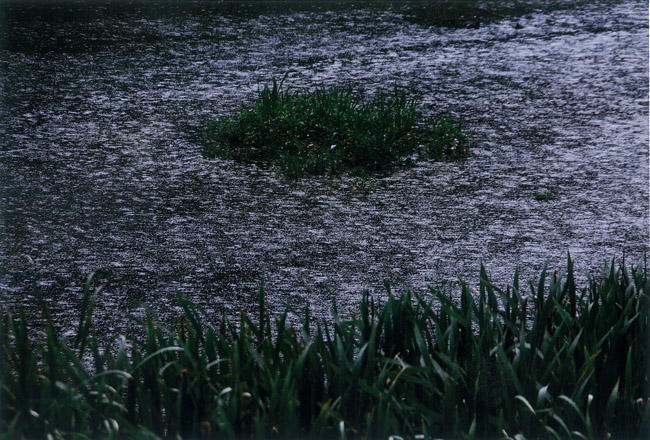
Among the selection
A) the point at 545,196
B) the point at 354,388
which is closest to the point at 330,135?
the point at 545,196

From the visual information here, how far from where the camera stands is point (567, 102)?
23.6ft

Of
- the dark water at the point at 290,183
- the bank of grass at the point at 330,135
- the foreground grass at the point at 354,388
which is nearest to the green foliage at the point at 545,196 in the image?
the dark water at the point at 290,183

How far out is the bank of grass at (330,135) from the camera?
6.00 meters

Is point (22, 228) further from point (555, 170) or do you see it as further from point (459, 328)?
point (555, 170)

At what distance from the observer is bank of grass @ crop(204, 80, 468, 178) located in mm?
5996

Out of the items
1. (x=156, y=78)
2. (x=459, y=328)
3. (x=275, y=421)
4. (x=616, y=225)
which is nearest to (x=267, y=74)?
(x=156, y=78)

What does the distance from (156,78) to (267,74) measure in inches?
37.2

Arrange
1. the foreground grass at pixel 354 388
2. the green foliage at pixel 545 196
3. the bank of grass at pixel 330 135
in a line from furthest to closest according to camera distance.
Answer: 1. the bank of grass at pixel 330 135
2. the green foliage at pixel 545 196
3. the foreground grass at pixel 354 388

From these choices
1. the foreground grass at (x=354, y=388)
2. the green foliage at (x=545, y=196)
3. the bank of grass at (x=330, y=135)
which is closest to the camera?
the foreground grass at (x=354, y=388)

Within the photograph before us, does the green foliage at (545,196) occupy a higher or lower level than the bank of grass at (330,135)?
lower

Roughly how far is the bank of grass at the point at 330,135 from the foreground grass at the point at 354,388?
2989 mm

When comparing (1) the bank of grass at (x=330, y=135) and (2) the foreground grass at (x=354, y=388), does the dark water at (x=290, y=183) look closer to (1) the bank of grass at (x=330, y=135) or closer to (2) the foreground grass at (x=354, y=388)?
(1) the bank of grass at (x=330, y=135)

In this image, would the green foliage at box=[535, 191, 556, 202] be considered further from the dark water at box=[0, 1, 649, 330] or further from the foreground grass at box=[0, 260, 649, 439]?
the foreground grass at box=[0, 260, 649, 439]

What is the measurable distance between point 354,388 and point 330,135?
12.3 ft
